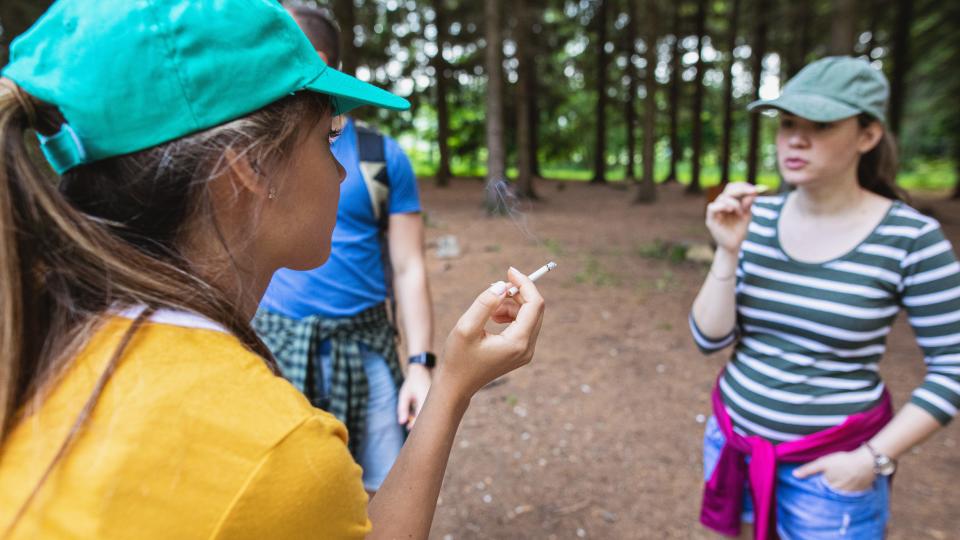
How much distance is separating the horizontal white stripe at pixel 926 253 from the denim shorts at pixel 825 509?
2.31ft

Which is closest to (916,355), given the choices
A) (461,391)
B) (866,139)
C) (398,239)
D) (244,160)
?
(866,139)

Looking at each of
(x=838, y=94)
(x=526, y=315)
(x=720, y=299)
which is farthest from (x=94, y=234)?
(x=838, y=94)

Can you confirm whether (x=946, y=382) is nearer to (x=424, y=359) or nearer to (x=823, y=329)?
(x=823, y=329)

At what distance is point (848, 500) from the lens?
186 centimetres

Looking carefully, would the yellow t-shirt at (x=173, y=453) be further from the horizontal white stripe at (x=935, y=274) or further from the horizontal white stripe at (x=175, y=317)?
the horizontal white stripe at (x=935, y=274)

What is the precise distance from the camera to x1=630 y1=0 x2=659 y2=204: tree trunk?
50.3ft

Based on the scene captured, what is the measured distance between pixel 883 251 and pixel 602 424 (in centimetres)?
295

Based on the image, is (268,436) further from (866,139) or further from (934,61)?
(934,61)

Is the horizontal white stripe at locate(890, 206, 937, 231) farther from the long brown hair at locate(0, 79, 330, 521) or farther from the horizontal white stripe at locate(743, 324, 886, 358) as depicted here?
the long brown hair at locate(0, 79, 330, 521)

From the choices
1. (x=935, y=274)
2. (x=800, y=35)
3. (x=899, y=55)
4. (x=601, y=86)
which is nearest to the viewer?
(x=935, y=274)

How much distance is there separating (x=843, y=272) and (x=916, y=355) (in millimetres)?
4917

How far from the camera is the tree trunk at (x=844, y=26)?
27.0 ft

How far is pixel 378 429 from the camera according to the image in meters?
2.31

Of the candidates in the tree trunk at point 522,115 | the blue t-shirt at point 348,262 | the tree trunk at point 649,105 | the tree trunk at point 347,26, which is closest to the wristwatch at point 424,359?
the blue t-shirt at point 348,262
